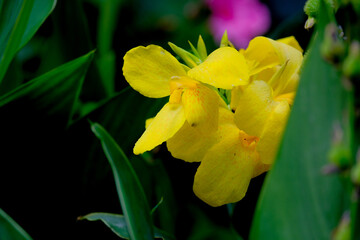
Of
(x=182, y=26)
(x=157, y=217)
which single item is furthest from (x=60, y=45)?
(x=182, y=26)

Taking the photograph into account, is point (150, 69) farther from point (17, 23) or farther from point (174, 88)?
point (17, 23)

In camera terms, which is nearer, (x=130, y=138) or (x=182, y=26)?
(x=130, y=138)

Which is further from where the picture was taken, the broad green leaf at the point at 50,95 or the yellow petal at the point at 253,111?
the broad green leaf at the point at 50,95

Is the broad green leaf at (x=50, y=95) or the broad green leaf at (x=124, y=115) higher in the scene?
the broad green leaf at (x=50, y=95)

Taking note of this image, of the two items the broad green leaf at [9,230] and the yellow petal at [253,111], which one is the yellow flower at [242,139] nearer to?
the yellow petal at [253,111]

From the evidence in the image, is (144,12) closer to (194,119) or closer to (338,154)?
(194,119)

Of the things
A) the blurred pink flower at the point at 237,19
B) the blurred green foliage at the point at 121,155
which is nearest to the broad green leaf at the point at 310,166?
the blurred green foliage at the point at 121,155

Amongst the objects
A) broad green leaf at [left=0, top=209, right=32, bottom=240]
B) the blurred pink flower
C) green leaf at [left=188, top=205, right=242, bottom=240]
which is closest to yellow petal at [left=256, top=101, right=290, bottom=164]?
broad green leaf at [left=0, top=209, right=32, bottom=240]

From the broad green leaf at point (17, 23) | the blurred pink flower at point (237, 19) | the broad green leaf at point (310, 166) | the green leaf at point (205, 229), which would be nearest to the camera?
the broad green leaf at point (310, 166)
